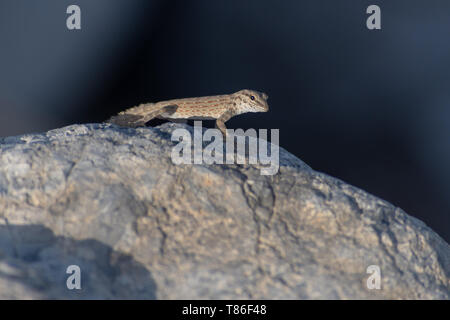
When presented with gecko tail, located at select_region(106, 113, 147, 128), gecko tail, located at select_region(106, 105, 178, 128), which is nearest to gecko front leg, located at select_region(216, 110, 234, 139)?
gecko tail, located at select_region(106, 105, 178, 128)

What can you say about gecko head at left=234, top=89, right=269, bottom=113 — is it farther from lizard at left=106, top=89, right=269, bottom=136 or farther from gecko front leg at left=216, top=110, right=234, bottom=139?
gecko front leg at left=216, top=110, right=234, bottom=139

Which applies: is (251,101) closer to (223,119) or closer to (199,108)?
(223,119)

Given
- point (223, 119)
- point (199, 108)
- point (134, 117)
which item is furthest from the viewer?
point (134, 117)

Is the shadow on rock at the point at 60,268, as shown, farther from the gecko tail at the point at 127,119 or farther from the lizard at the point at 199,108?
the gecko tail at the point at 127,119

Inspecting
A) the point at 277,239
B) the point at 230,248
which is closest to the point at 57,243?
the point at 230,248

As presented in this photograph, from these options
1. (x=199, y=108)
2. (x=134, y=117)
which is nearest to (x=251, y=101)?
(x=199, y=108)

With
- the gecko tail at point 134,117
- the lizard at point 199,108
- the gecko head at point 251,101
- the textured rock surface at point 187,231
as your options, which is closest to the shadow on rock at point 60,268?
the textured rock surface at point 187,231

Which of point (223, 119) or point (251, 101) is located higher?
point (251, 101)
